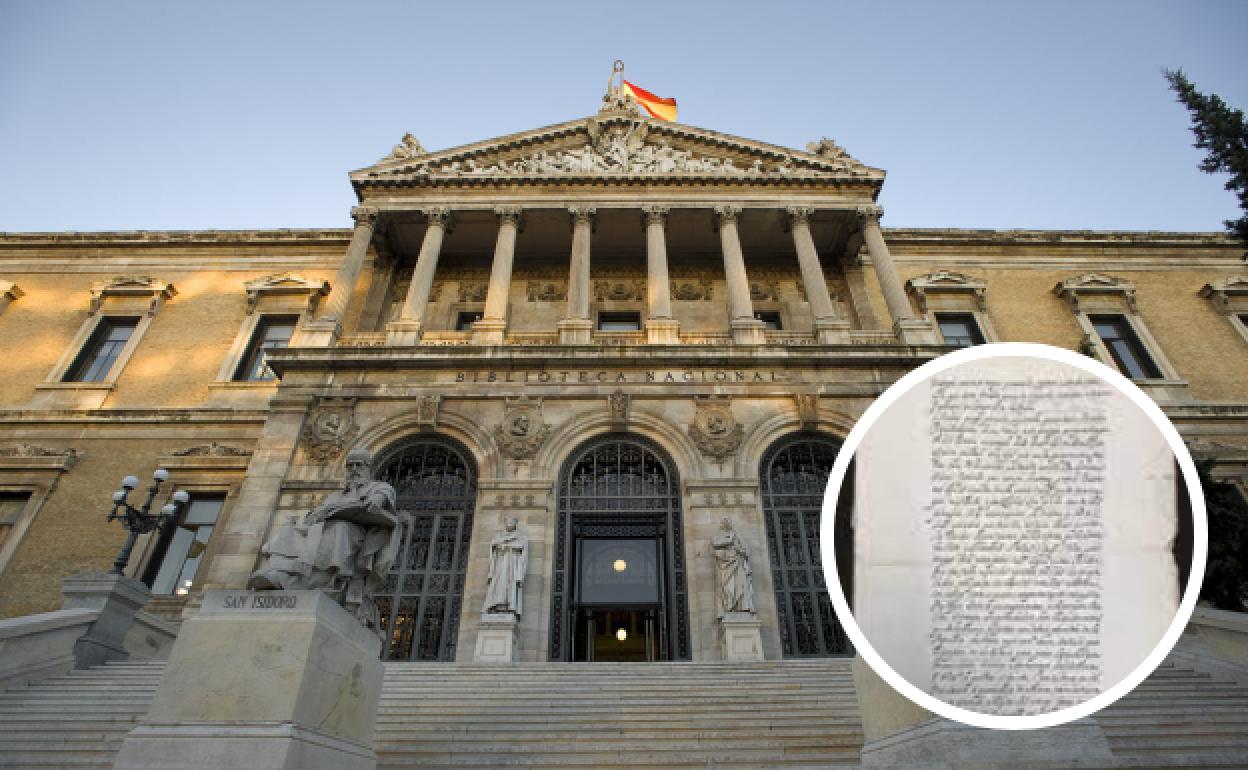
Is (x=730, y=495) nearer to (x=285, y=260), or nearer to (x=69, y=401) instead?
(x=285, y=260)

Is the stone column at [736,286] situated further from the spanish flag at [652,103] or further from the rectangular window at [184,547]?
the rectangular window at [184,547]

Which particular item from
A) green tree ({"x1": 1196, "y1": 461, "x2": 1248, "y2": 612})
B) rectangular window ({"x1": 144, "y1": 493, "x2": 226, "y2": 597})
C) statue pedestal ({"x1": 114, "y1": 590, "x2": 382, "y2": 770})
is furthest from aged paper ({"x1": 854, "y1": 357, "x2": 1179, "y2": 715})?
rectangular window ({"x1": 144, "y1": 493, "x2": 226, "y2": 597})

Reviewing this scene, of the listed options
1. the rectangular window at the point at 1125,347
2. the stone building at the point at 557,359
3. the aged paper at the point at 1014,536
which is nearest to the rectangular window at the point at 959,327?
the stone building at the point at 557,359

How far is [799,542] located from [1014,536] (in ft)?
37.2

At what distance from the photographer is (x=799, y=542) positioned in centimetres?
1275

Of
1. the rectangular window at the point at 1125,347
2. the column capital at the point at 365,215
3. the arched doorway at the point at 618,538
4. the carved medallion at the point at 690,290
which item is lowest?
the arched doorway at the point at 618,538

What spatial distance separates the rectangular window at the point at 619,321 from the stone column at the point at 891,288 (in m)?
6.39

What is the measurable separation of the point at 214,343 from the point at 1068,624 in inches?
820

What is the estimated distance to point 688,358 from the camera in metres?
14.4

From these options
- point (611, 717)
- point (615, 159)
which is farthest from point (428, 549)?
point (615, 159)

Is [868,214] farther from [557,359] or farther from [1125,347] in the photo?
[557,359]

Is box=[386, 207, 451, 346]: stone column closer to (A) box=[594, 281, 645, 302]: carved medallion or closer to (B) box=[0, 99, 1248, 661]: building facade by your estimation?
(B) box=[0, 99, 1248, 661]: building facade

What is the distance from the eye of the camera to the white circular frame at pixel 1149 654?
5.66 feet

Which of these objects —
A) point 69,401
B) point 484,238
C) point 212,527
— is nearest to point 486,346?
point 484,238
